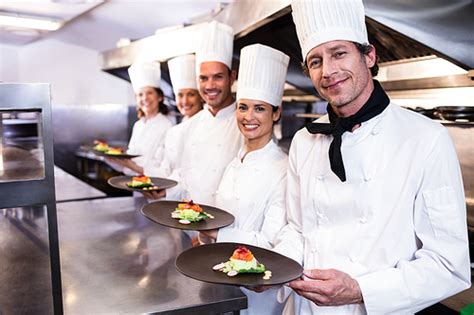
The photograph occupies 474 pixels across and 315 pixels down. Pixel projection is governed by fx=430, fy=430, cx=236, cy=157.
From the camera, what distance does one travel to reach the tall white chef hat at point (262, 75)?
1886mm

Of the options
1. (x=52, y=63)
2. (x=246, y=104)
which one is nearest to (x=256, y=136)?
(x=246, y=104)

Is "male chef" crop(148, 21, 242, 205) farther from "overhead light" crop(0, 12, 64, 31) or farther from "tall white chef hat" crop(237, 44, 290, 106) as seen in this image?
"overhead light" crop(0, 12, 64, 31)

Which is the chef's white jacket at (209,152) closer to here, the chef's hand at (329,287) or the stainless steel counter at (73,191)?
the stainless steel counter at (73,191)

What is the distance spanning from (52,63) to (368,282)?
799cm

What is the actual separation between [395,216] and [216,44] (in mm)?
1549

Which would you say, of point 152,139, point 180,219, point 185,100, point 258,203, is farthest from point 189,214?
point 152,139

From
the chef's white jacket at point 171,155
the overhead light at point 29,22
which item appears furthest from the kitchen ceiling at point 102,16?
the chef's white jacket at point 171,155

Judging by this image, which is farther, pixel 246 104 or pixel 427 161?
pixel 246 104

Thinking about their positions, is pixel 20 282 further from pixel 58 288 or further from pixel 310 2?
pixel 310 2

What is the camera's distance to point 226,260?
1.40m

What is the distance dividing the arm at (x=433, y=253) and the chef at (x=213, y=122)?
132cm

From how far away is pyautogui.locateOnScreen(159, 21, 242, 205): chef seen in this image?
2.42 m

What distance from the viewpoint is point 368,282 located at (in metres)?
1.23

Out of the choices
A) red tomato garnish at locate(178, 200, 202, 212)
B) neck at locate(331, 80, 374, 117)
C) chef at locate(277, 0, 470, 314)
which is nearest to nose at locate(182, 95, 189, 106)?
red tomato garnish at locate(178, 200, 202, 212)
